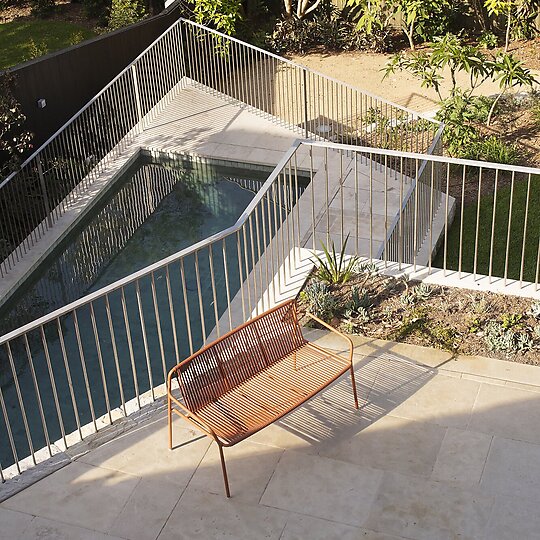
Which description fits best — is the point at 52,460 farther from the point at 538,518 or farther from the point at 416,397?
the point at 538,518

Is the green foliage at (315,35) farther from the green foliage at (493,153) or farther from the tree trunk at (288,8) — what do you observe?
the green foliage at (493,153)

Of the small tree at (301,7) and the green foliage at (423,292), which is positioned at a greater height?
the small tree at (301,7)

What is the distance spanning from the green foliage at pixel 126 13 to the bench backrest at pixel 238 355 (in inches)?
378

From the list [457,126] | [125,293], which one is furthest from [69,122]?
[457,126]

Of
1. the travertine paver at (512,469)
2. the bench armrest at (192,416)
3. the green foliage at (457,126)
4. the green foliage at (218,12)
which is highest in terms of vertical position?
the green foliage at (218,12)

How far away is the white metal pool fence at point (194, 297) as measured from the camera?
6133 mm

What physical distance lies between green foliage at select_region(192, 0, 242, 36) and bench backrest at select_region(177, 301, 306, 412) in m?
8.48

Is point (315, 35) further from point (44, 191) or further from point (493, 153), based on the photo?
point (44, 191)

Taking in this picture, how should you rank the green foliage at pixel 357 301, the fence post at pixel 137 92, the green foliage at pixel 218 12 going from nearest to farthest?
the green foliage at pixel 357 301
the fence post at pixel 137 92
the green foliage at pixel 218 12

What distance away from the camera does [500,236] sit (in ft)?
31.0

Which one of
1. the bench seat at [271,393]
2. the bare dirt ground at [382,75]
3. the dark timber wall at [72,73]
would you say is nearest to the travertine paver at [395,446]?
the bench seat at [271,393]

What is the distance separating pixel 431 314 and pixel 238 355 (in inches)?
64.2

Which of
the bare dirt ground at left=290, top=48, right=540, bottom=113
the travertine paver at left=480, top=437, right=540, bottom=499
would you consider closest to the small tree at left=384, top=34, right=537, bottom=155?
the bare dirt ground at left=290, top=48, right=540, bottom=113

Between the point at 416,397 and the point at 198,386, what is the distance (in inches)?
57.1
